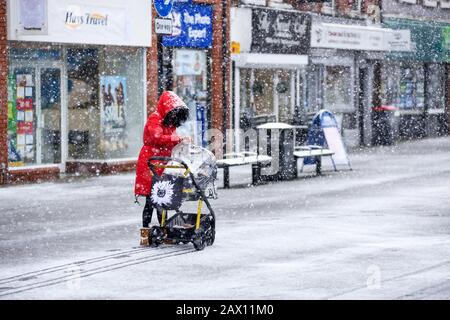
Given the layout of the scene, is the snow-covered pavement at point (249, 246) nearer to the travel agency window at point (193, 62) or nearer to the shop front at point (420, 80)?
the travel agency window at point (193, 62)

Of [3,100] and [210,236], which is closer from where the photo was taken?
[210,236]

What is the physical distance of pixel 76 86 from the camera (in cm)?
2339

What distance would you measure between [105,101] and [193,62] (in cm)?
→ 354

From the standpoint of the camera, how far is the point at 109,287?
974cm

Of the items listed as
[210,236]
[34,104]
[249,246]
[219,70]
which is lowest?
[249,246]

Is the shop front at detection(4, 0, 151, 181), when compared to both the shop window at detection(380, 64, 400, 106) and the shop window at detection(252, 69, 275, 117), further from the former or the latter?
the shop window at detection(380, 64, 400, 106)

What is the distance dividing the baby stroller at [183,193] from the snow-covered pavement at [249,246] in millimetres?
156

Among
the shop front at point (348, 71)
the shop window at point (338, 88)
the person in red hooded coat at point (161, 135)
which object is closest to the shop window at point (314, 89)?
the shop front at point (348, 71)

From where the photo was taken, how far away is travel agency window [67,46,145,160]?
2342 centimetres

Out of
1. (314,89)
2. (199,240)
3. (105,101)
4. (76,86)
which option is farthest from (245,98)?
(199,240)

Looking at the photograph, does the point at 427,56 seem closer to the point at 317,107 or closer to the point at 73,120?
the point at 317,107

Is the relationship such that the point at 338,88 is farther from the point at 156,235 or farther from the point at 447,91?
the point at 156,235

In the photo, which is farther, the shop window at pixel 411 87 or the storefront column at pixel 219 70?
the shop window at pixel 411 87

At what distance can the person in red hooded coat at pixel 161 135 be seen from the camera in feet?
40.5
